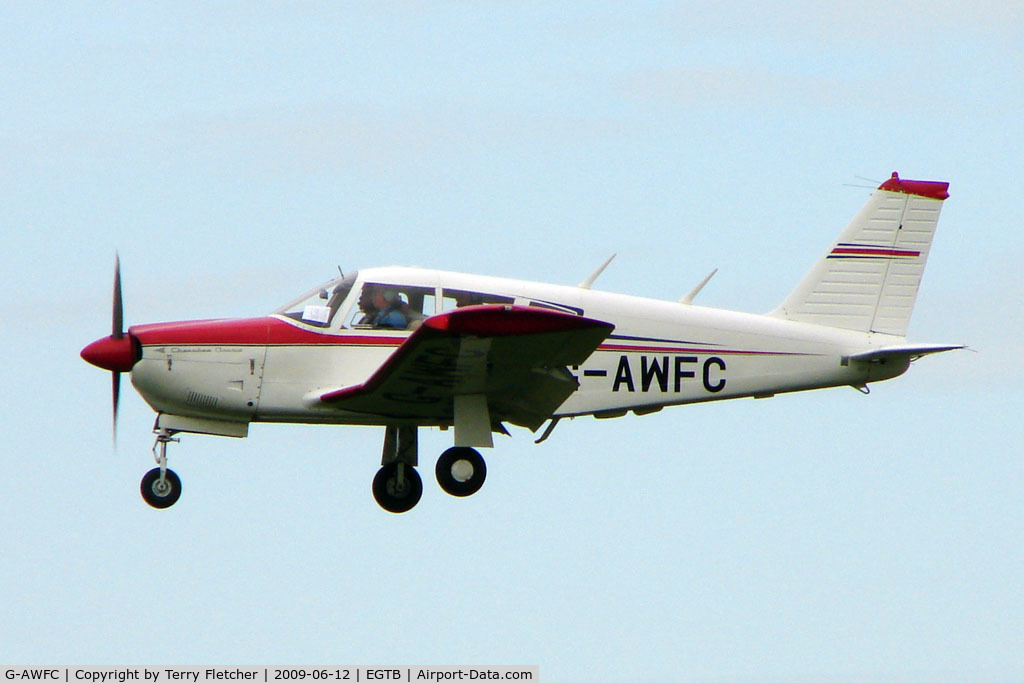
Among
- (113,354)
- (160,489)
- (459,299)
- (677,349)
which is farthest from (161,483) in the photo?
(677,349)

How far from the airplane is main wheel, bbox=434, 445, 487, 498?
0.05 feet

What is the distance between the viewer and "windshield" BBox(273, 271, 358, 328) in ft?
51.8

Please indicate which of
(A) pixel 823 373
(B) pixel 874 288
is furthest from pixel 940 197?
(A) pixel 823 373

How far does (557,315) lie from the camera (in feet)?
44.7

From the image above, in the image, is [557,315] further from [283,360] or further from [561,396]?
[283,360]

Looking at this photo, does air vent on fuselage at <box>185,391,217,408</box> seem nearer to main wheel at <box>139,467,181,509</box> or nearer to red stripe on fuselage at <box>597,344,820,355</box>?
Result: main wheel at <box>139,467,181,509</box>

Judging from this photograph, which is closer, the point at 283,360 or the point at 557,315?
the point at 557,315

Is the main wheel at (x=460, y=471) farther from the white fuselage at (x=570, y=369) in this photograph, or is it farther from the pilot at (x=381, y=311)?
the pilot at (x=381, y=311)

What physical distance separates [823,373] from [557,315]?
15.4 ft

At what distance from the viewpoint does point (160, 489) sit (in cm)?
1555

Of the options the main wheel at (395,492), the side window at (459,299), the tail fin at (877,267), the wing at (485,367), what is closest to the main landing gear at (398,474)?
the main wheel at (395,492)

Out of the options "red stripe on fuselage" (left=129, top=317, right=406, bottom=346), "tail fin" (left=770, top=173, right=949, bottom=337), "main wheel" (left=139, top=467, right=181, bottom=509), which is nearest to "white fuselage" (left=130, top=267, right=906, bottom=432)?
"red stripe on fuselage" (left=129, top=317, right=406, bottom=346)

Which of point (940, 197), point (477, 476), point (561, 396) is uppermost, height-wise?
point (940, 197)

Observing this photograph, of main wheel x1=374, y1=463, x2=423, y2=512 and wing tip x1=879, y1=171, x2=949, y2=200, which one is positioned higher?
wing tip x1=879, y1=171, x2=949, y2=200
